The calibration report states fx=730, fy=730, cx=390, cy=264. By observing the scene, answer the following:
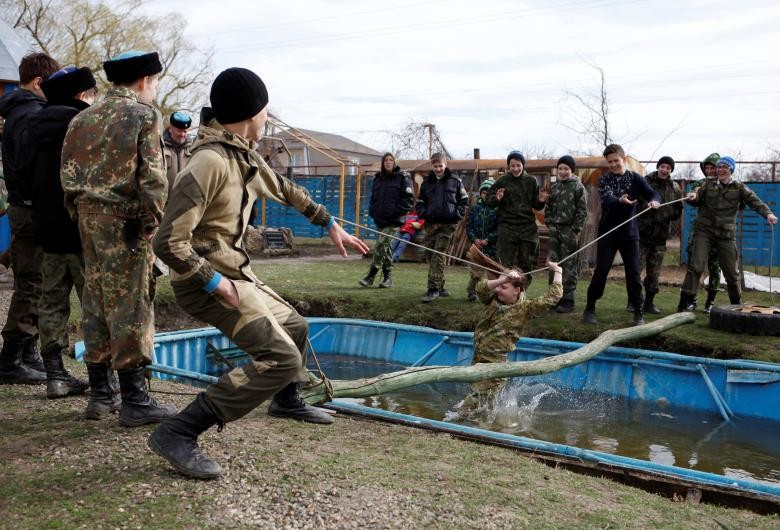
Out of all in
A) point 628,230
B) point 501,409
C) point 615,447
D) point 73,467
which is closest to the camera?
point 73,467

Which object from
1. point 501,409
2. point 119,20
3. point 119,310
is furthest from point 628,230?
point 119,20

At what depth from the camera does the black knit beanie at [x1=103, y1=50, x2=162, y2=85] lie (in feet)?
13.7

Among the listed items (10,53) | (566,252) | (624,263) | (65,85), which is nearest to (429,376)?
(65,85)

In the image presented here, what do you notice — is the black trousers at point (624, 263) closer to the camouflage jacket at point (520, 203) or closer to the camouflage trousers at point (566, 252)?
the camouflage trousers at point (566, 252)

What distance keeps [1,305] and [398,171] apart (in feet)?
19.7

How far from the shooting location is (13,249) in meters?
5.36

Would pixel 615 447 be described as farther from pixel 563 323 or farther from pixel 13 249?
pixel 13 249

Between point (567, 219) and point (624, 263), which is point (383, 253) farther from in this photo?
point (624, 263)

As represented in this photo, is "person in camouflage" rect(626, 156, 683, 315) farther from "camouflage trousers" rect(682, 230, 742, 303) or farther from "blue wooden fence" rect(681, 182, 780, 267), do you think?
"blue wooden fence" rect(681, 182, 780, 267)

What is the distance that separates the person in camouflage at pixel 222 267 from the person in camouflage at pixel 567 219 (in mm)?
6507

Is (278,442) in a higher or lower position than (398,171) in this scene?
lower

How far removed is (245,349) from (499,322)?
363 centimetres

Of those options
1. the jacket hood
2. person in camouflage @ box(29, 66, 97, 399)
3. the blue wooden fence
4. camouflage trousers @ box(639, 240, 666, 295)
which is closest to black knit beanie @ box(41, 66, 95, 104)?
person in camouflage @ box(29, 66, 97, 399)

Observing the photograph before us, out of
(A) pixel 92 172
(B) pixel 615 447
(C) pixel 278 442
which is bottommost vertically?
(B) pixel 615 447
